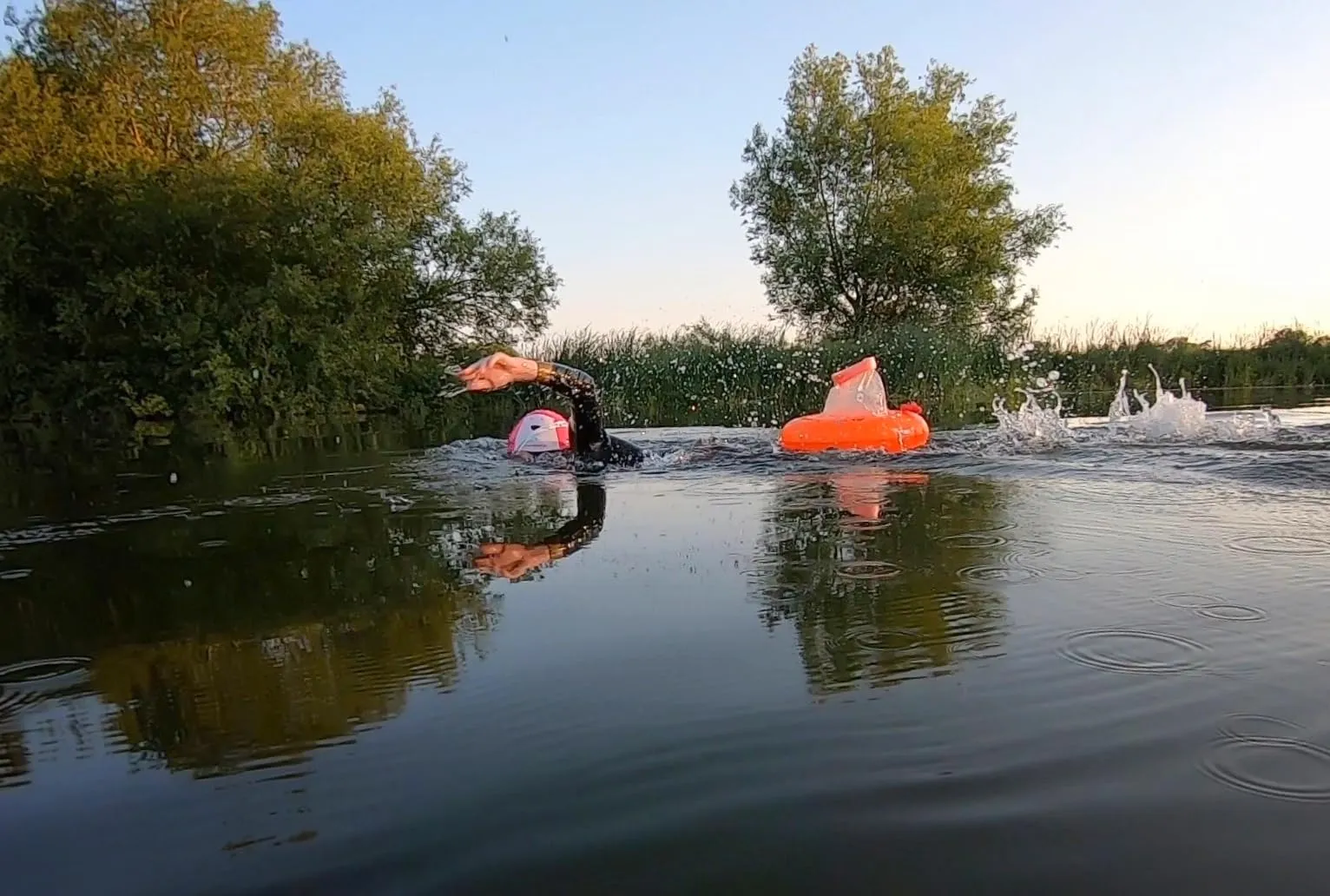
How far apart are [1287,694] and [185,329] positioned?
25.5 m

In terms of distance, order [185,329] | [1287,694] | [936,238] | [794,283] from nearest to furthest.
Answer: [1287,694] < [185,329] < [936,238] < [794,283]

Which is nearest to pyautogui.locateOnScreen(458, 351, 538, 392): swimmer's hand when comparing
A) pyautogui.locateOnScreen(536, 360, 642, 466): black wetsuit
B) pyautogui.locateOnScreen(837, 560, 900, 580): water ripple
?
pyautogui.locateOnScreen(536, 360, 642, 466): black wetsuit

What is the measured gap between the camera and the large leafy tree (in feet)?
78.7

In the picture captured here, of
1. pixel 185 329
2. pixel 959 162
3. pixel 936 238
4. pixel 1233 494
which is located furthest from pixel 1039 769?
pixel 959 162

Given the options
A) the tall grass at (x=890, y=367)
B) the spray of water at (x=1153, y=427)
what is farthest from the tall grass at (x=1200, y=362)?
the spray of water at (x=1153, y=427)

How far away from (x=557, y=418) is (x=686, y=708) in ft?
29.0

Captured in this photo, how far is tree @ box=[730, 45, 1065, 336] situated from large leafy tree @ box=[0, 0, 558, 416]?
52.9 feet

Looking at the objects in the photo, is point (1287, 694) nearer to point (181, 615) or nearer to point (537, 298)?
point (181, 615)

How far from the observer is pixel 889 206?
3475cm

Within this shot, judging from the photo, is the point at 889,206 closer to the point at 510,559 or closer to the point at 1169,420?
the point at 1169,420

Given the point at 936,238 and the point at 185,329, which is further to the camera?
the point at 936,238

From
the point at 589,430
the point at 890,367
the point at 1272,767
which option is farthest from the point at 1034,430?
the point at 890,367

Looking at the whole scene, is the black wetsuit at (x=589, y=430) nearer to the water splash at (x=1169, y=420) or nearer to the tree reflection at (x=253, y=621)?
the tree reflection at (x=253, y=621)

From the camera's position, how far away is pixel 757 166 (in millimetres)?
37188
